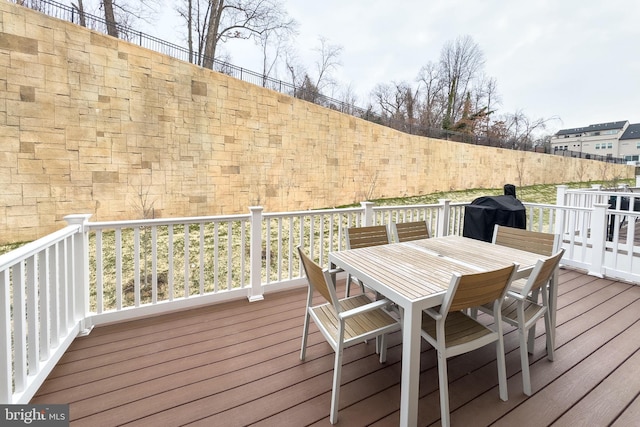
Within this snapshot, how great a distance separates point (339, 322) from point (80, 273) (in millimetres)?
2110

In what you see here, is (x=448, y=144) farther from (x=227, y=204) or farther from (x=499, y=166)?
(x=227, y=204)

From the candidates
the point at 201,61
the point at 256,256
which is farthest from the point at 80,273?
the point at 201,61

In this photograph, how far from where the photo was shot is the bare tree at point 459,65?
67.4 ft

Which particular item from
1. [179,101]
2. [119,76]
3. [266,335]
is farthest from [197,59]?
[266,335]

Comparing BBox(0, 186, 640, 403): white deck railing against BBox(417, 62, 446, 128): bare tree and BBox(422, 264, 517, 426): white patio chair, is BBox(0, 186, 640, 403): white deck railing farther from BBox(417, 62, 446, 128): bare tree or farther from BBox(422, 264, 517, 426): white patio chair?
BBox(417, 62, 446, 128): bare tree

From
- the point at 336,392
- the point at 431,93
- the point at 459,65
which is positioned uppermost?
the point at 459,65

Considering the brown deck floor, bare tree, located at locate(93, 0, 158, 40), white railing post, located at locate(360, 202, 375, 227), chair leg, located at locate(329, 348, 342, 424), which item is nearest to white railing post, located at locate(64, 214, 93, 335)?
the brown deck floor

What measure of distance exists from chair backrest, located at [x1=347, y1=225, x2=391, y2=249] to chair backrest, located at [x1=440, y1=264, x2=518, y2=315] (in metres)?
1.15

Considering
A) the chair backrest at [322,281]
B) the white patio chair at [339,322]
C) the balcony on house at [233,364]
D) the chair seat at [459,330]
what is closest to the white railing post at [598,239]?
the balcony on house at [233,364]

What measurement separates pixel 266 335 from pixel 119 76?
22.1ft

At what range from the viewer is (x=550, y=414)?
150 cm

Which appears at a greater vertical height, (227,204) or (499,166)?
(499,166)

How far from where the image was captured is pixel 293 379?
1.77 m

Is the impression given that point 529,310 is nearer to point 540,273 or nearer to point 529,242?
point 540,273
